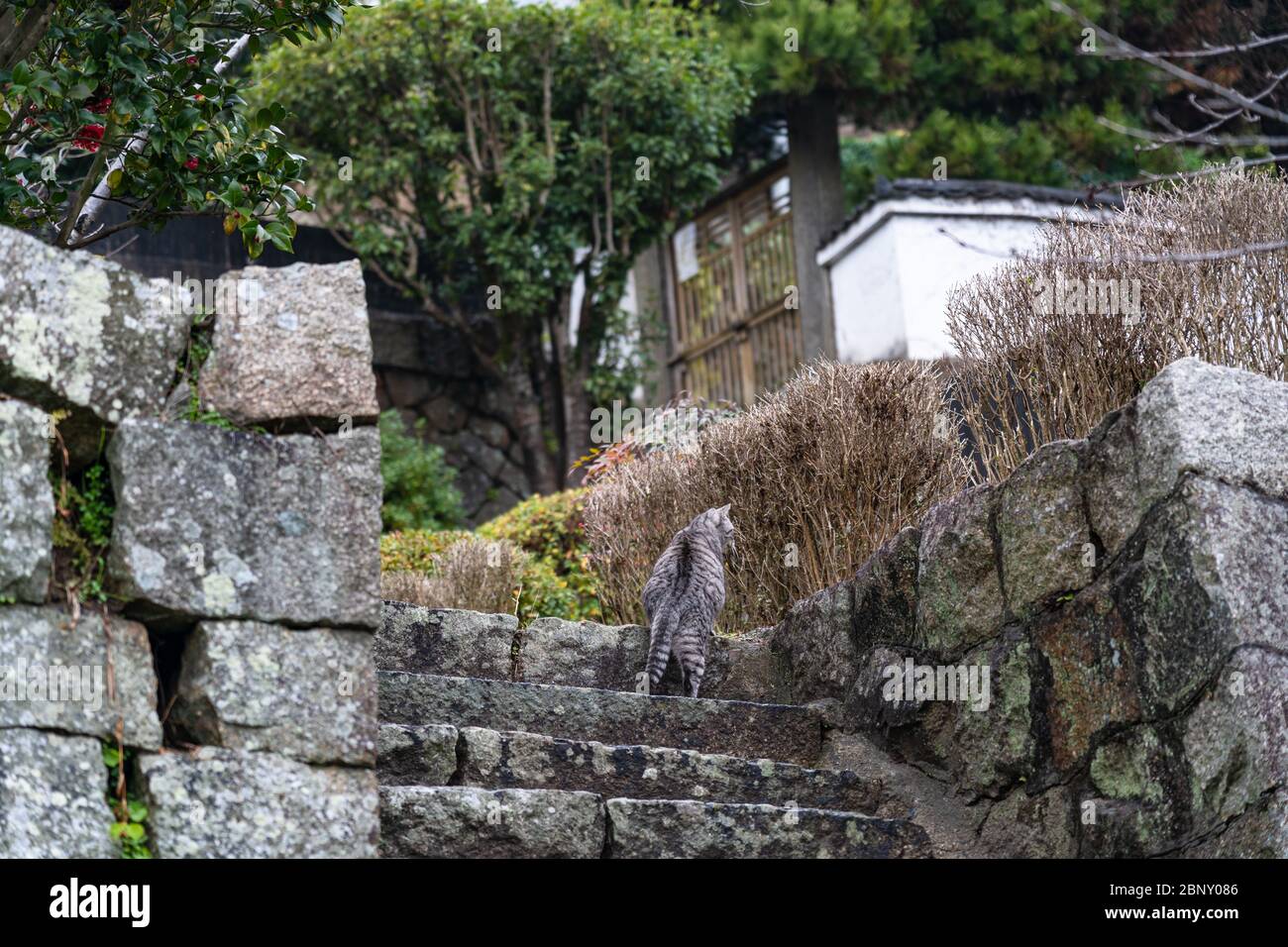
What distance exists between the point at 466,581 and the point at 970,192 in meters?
5.54

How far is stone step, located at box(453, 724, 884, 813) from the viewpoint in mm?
4547

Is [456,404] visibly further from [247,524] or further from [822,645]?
[247,524]

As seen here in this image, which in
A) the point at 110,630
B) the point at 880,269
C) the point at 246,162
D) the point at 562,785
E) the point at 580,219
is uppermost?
the point at 580,219

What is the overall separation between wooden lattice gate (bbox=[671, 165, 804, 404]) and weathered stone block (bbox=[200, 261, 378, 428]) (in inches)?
339

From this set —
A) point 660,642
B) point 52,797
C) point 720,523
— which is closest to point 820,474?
point 720,523

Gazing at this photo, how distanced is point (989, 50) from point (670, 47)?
2.79 meters

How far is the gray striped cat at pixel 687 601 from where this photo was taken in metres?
5.86

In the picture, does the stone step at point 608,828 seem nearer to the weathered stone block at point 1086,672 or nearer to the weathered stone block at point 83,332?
the weathered stone block at point 1086,672

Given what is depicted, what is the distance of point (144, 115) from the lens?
14.9 feet

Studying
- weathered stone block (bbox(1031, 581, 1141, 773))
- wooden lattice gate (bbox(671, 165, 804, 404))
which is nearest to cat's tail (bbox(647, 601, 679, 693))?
weathered stone block (bbox(1031, 581, 1141, 773))

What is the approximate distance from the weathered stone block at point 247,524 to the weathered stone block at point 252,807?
0.35m
